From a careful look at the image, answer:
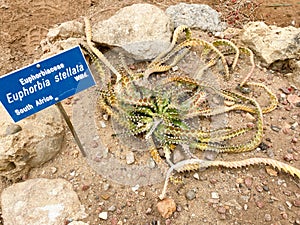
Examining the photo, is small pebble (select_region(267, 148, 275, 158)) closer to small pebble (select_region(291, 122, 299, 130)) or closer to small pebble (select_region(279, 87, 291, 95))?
small pebble (select_region(291, 122, 299, 130))

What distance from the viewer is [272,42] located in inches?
83.8

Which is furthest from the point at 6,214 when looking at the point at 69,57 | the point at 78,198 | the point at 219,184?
the point at 219,184

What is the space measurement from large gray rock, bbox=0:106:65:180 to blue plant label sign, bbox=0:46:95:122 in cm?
24

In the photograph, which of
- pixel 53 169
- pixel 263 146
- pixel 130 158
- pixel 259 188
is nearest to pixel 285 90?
pixel 263 146

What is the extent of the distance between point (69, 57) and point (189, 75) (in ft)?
3.14

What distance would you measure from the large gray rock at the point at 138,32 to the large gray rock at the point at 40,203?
3.11ft

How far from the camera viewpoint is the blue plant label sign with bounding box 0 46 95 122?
51.1 inches

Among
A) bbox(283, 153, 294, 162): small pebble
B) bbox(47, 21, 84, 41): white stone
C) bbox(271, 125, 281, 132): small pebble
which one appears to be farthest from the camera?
bbox(47, 21, 84, 41): white stone

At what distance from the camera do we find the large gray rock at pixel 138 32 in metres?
2.14

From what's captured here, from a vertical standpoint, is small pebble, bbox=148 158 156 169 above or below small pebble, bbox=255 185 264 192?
above

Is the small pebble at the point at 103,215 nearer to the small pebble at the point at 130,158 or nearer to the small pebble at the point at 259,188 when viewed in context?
the small pebble at the point at 130,158

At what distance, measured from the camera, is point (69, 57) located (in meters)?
1.35

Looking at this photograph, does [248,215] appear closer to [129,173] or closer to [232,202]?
[232,202]

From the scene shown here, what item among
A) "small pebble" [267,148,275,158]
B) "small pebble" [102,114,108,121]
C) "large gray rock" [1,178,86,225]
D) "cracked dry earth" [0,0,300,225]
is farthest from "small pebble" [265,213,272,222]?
"small pebble" [102,114,108,121]
